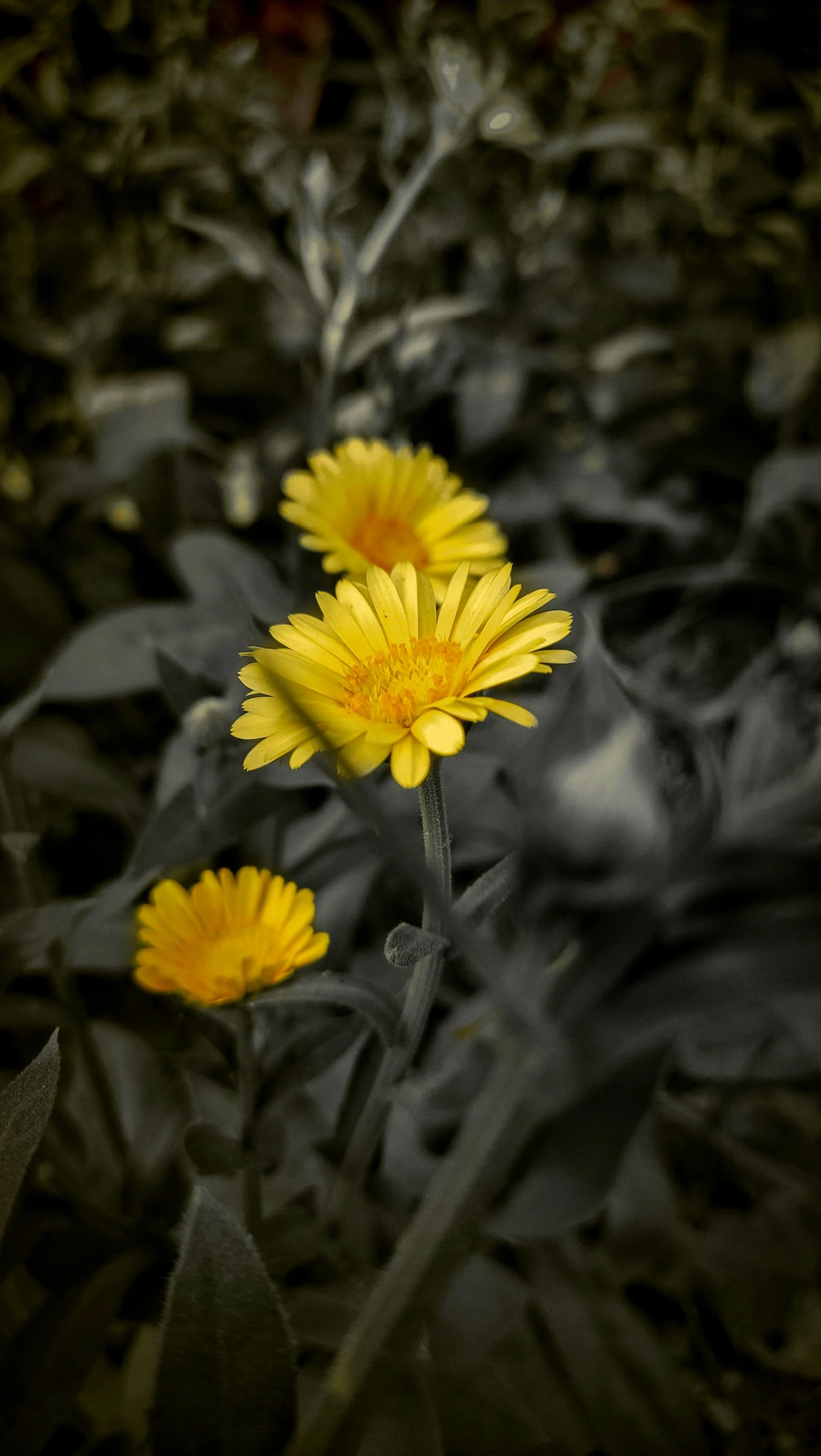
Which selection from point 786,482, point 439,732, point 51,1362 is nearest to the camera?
point 439,732

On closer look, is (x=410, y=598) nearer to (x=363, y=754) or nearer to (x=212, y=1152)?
(x=363, y=754)

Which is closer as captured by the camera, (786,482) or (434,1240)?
(434,1240)

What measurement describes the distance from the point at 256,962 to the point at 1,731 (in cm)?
14

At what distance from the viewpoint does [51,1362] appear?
0.96ft

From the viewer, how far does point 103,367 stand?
66 cm

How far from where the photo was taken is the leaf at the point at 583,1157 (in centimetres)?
30

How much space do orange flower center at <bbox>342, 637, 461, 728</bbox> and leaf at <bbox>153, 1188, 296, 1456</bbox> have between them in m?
0.13

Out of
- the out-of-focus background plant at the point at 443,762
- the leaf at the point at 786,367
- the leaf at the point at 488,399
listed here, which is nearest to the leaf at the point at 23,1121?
the out-of-focus background plant at the point at 443,762

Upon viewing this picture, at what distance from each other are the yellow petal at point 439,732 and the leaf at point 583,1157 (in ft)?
0.57

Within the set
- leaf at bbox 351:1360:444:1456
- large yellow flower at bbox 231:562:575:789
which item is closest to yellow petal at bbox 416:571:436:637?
large yellow flower at bbox 231:562:575:789

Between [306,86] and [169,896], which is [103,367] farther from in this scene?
[169,896]

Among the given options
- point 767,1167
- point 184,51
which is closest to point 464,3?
point 184,51

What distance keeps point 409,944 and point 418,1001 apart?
0.04 m

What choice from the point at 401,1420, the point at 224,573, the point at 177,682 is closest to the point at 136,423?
the point at 224,573
